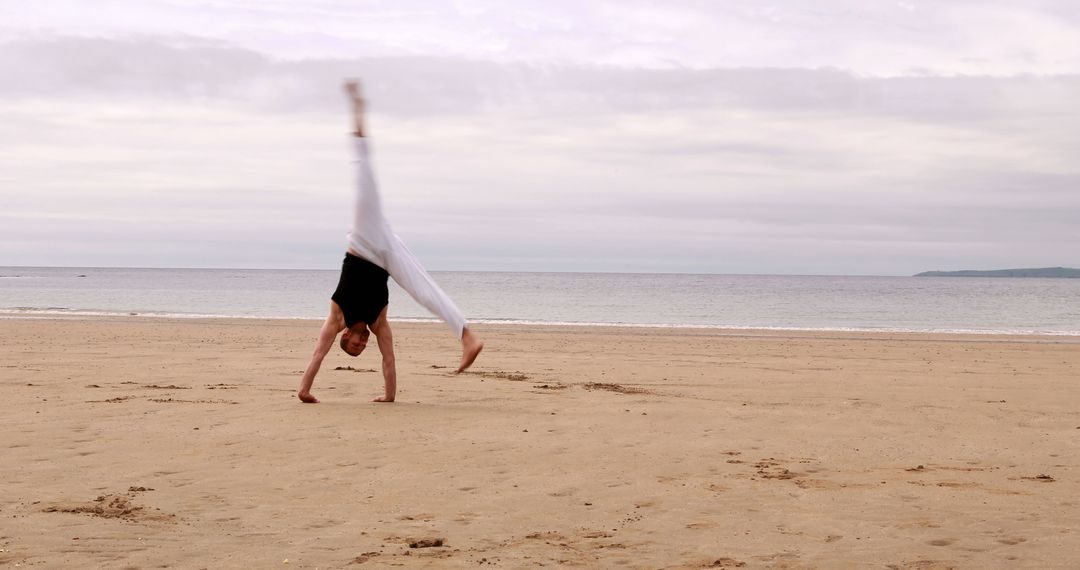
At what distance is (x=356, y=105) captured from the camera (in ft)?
27.9

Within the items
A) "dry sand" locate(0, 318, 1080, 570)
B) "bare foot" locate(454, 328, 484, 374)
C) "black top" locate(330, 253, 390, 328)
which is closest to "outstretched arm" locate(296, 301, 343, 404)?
"black top" locate(330, 253, 390, 328)

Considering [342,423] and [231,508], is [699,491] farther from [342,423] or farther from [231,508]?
[342,423]

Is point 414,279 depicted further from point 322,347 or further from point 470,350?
point 322,347

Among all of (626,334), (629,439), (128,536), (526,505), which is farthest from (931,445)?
(626,334)

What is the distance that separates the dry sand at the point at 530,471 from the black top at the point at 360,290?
88 centimetres

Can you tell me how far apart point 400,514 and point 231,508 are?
0.96 metres

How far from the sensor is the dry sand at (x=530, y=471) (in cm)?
482

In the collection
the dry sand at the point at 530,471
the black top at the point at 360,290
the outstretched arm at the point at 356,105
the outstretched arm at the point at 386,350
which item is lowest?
the dry sand at the point at 530,471

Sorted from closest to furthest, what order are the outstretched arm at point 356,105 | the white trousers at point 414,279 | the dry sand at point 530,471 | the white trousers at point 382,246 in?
the dry sand at point 530,471, the outstretched arm at point 356,105, the white trousers at point 382,246, the white trousers at point 414,279

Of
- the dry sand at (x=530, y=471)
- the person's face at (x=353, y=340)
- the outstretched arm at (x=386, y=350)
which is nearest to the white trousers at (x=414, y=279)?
the outstretched arm at (x=386, y=350)

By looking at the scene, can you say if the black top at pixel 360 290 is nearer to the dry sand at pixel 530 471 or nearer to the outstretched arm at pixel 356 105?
the dry sand at pixel 530 471

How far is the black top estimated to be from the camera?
8.91 metres

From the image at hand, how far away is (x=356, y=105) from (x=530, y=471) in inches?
147

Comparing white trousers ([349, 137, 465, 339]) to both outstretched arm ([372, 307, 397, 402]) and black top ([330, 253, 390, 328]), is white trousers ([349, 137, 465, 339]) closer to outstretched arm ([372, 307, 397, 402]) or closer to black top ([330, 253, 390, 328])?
black top ([330, 253, 390, 328])
